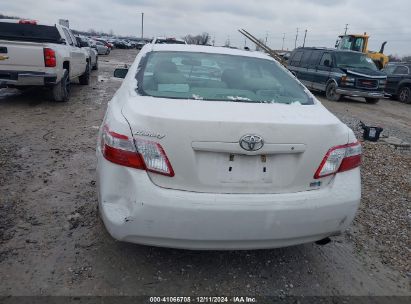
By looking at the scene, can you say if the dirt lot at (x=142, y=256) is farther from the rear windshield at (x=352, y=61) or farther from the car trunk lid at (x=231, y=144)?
the rear windshield at (x=352, y=61)

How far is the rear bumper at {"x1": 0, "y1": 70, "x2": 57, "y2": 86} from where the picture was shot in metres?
7.98

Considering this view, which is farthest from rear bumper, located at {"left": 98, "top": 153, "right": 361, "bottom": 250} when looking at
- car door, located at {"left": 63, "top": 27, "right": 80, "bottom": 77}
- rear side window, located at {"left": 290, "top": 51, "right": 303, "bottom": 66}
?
rear side window, located at {"left": 290, "top": 51, "right": 303, "bottom": 66}

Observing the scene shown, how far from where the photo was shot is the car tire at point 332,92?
14.1 metres

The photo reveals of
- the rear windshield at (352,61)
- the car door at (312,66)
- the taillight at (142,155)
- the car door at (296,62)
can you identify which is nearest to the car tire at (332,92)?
the rear windshield at (352,61)

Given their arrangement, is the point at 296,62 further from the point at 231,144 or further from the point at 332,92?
the point at 231,144

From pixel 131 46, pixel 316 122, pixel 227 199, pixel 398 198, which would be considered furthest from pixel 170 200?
pixel 131 46

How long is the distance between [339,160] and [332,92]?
12505 millimetres

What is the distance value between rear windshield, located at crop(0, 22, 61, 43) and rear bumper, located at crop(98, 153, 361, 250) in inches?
282

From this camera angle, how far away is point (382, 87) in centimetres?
1416

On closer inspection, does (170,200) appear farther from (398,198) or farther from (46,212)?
(398,198)

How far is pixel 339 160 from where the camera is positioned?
2635 mm

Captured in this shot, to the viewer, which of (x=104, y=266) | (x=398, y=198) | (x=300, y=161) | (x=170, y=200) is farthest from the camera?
(x=398, y=198)

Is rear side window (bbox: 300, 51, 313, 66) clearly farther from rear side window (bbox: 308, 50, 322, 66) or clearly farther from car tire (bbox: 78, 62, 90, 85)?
car tire (bbox: 78, 62, 90, 85)

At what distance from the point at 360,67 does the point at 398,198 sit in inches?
433
